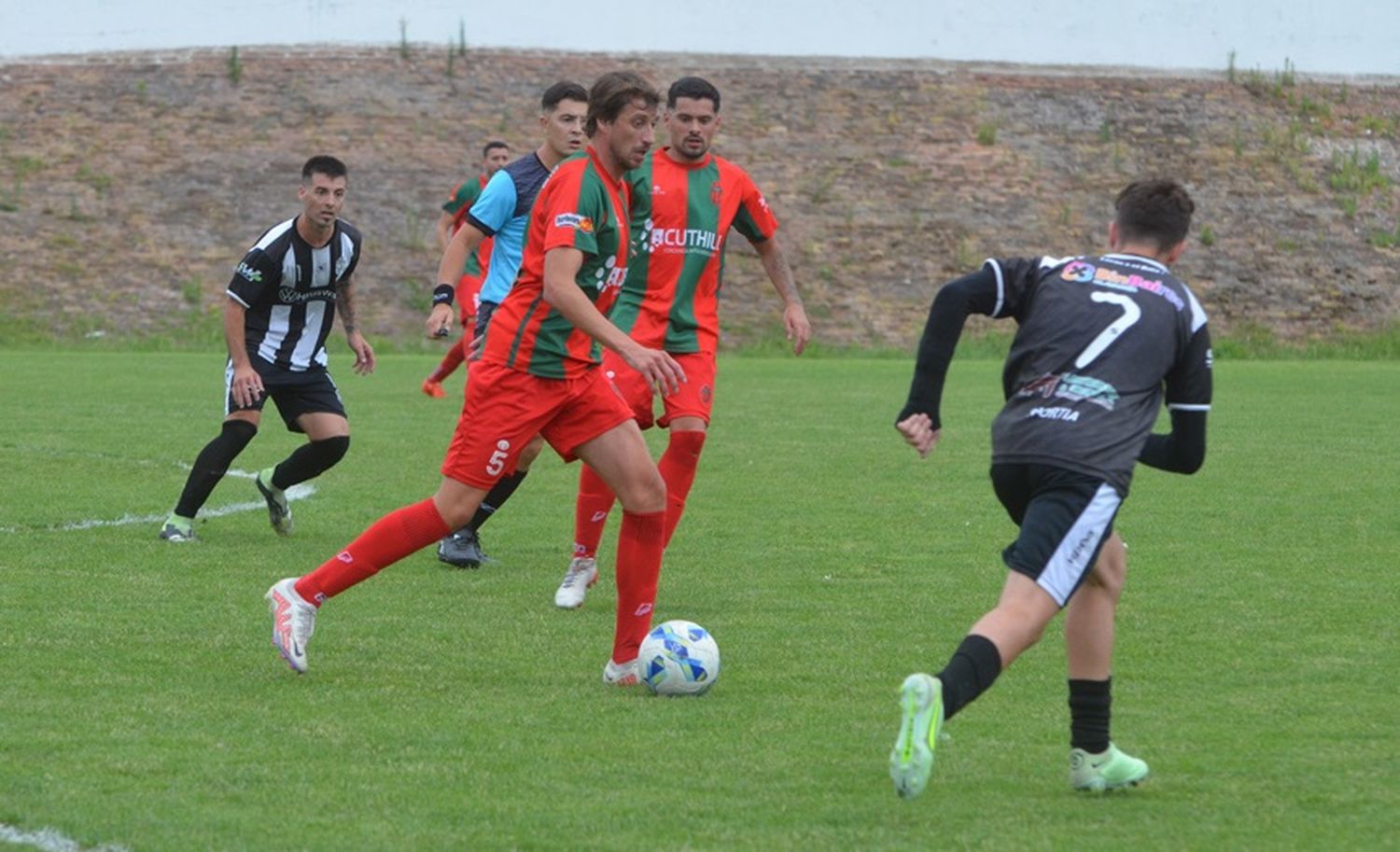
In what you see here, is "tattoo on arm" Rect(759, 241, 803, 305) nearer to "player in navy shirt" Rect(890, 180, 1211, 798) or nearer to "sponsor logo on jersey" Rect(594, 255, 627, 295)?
"sponsor logo on jersey" Rect(594, 255, 627, 295)

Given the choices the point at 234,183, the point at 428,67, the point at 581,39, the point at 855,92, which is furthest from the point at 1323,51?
the point at 234,183

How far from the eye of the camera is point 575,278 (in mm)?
6301

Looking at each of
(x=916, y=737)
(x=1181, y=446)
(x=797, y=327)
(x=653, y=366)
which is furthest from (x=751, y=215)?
(x=916, y=737)

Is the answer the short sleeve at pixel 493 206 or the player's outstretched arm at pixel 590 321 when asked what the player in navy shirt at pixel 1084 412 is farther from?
the short sleeve at pixel 493 206

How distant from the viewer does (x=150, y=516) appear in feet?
34.2

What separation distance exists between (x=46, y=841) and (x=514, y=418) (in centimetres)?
239

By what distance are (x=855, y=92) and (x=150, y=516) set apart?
27113 mm

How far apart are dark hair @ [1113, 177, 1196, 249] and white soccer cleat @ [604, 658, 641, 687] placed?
2.20 m

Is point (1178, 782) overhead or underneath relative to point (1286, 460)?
overhead

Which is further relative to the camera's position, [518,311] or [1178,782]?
[518,311]

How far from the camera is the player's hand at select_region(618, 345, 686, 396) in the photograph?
232 inches

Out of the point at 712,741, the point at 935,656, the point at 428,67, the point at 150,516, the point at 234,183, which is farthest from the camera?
the point at 428,67

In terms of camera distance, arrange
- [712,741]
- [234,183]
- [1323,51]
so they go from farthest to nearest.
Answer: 1. [1323,51]
2. [234,183]
3. [712,741]

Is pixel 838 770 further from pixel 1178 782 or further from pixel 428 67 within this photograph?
pixel 428 67
